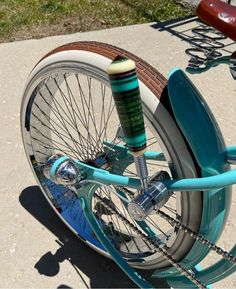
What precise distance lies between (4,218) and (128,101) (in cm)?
141

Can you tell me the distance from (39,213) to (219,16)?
145 cm

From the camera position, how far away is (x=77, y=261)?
6.84 feet

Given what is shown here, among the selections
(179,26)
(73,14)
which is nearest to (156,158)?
(179,26)

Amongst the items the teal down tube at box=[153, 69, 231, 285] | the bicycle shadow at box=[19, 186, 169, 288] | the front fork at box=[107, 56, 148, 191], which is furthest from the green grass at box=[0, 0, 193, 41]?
the front fork at box=[107, 56, 148, 191]

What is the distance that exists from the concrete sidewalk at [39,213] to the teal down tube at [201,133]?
679 millimetres

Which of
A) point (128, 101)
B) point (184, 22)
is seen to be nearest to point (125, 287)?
point (128, 101)

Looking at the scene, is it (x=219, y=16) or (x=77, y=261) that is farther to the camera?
(x=77, y=261)

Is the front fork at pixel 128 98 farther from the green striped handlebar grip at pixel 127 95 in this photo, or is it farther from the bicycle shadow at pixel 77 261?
the bicycle shadow at pixel 77 261

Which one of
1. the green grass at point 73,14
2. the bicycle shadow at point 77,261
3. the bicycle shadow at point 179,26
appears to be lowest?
the bicycle shadow at point 77,261

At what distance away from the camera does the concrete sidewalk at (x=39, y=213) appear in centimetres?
202

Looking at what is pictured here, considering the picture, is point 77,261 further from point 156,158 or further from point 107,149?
point 156,158

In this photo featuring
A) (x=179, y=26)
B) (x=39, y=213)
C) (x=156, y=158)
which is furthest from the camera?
(x=179, y=26)

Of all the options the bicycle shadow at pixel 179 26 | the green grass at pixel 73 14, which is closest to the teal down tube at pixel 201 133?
the bicycle shadow at pixel 179 26

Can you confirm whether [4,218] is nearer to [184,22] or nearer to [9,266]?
[9,266]
